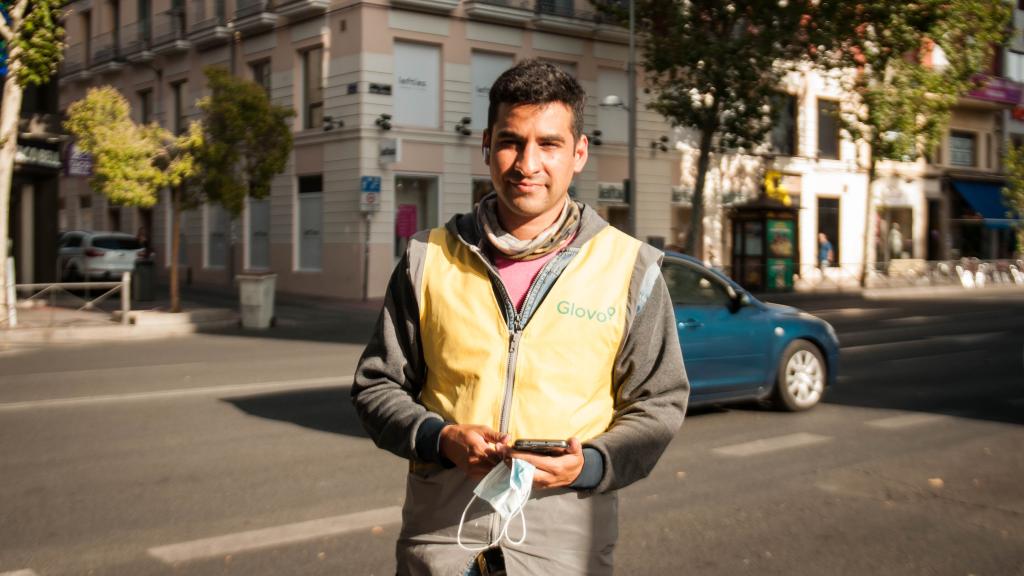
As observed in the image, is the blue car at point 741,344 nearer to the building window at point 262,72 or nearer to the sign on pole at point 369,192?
the sign on pole at point 369,192

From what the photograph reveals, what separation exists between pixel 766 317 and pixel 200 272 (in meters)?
27.8

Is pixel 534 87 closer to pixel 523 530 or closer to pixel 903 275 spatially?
pixel 523 530

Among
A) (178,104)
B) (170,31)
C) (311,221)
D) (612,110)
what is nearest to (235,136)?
(311,221)

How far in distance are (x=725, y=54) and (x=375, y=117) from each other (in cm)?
933

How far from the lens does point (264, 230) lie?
32.0 meters

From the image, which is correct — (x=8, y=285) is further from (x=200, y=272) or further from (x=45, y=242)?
(x=200, y=272)

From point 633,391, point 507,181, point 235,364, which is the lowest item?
point 235,364

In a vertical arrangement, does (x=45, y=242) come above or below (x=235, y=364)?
above

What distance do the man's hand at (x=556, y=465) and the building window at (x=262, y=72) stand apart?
3088 centimetres

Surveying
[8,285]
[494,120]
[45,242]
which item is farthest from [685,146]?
[494,120]

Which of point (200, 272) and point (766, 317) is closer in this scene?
point (766, 317)

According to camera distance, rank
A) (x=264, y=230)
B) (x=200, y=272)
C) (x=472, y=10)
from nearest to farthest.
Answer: (x=472, y=10), (x=264, y=230), (x=200, y=272)

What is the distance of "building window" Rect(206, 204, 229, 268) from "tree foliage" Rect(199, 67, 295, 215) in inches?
479

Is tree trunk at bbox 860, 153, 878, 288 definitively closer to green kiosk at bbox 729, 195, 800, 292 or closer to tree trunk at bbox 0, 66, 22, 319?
green kiosk at bbox 729, 195, 800, 292
